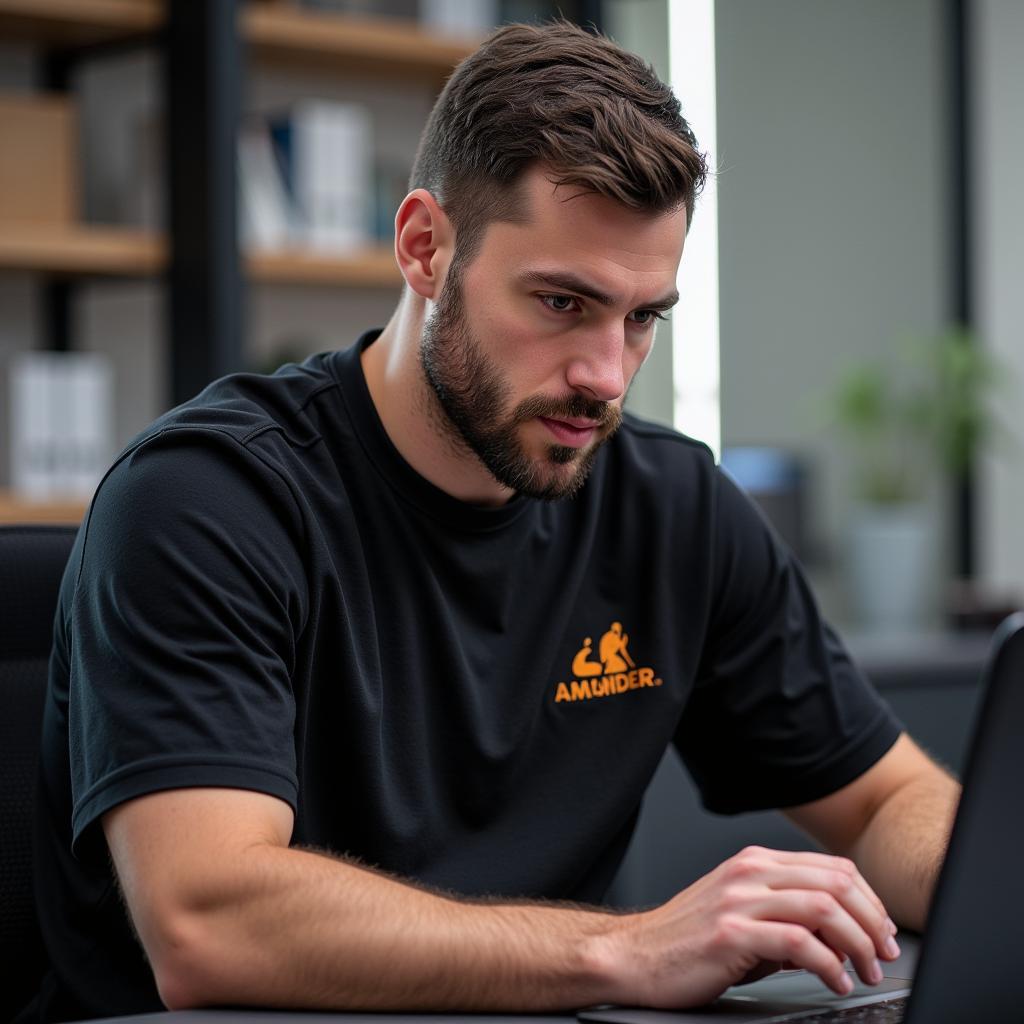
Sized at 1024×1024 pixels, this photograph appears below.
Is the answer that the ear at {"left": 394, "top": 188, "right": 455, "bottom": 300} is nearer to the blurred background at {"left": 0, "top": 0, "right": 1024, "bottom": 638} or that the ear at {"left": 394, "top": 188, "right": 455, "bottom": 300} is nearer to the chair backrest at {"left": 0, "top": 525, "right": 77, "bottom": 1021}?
the chair backrest at {"left": 0, "top": 525, "right": 77, "bottom": 1021}

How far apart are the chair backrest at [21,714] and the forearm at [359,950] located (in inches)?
11.8

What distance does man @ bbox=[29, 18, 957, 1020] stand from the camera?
2.93 feet

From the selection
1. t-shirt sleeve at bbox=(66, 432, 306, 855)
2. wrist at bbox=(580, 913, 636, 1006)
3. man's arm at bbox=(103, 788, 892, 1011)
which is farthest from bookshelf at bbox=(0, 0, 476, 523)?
wrist at bbox=(580, 913, 636, 1006)

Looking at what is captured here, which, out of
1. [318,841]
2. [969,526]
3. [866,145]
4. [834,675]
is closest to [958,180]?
[866,145]

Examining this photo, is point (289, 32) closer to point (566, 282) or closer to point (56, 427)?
point (56, 427)

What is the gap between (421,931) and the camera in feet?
2.93

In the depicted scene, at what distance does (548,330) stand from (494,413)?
8cm

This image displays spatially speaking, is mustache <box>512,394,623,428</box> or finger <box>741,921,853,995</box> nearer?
finger <box>741,921,853,995</box>

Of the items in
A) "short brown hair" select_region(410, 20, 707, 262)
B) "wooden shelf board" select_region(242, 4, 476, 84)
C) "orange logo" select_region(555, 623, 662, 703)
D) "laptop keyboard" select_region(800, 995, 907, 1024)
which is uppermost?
"wooden shelf board" select_region(242, 4, 476, 84)

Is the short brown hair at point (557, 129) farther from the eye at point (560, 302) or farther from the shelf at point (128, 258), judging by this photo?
the shelf at point (128, 258)

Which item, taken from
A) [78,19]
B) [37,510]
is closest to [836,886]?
[37,510]

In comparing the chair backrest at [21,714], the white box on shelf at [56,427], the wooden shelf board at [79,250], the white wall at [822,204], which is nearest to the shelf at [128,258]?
the wooden shelf board at [79,250]

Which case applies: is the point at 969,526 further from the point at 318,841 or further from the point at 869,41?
the point at 318,841

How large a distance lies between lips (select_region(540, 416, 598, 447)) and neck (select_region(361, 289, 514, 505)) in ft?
0.23
